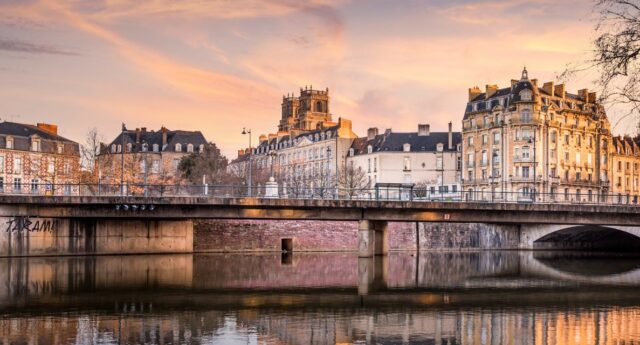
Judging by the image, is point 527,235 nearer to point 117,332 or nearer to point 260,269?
point 260,269

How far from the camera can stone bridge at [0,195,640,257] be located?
5934 centimetres

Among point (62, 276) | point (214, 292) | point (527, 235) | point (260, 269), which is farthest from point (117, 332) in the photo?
point (527, 235)

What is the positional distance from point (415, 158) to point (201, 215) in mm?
87603

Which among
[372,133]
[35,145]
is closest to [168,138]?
[372,133]

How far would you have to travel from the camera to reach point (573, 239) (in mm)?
93562

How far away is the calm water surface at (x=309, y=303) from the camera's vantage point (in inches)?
1117

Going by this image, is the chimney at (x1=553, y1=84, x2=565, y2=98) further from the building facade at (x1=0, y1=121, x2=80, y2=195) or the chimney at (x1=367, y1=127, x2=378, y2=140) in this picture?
the building facade at (x1=0, y1=121, x2=80, y2=195)

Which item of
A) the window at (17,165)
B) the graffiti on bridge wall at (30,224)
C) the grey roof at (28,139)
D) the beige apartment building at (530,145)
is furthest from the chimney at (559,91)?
the graffiti on bridge wall at (30,224)

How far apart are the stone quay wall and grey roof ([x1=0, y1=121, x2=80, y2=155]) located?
43548 mm

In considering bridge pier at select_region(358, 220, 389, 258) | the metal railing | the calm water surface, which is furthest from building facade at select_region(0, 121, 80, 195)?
bridge pier at select_region(358, 220, 389, 258)

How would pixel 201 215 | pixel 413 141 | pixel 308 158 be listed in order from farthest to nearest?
pixel 308 158
pixel 413 141
pixel 201 215

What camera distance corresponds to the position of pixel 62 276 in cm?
4966

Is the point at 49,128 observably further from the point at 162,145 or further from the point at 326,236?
the point at 326,236

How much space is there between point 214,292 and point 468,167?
9326 cm
